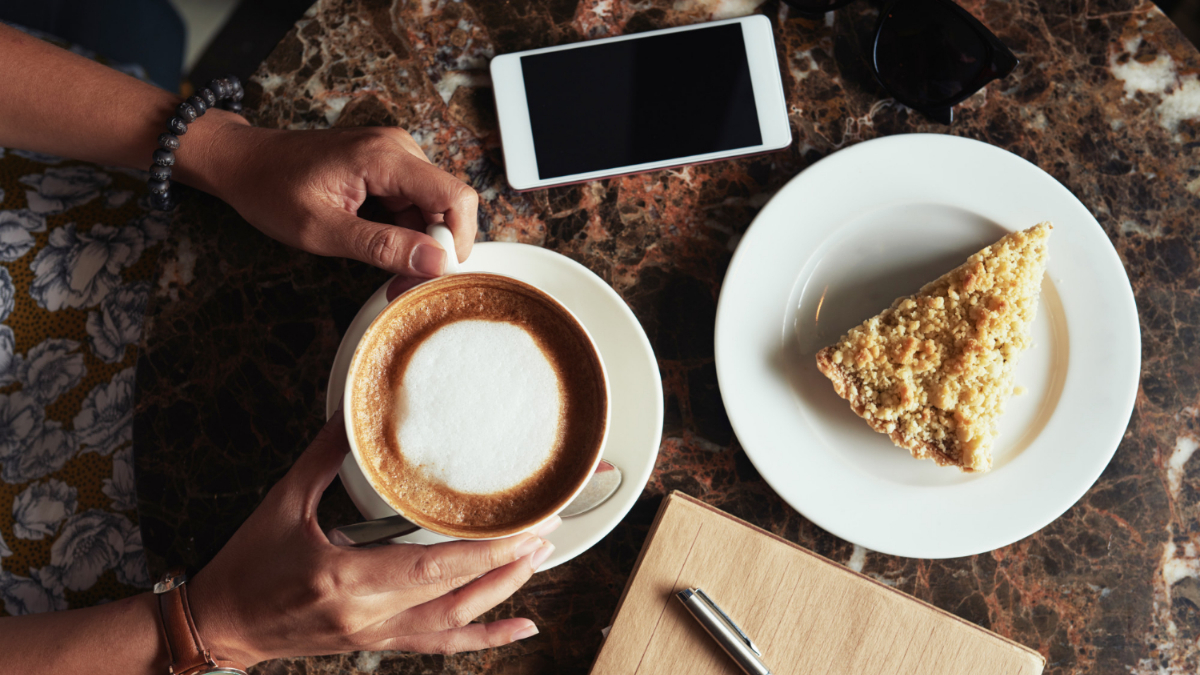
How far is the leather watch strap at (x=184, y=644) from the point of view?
4.49 ft

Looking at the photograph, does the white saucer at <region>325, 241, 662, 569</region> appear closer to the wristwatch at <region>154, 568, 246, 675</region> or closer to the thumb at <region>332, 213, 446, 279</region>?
the thumb at <region>332, 213, 446, 279</region>

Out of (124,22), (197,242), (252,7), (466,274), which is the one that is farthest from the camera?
(252,7)

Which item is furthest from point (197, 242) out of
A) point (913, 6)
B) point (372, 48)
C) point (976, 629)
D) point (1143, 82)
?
point (1143, 82)

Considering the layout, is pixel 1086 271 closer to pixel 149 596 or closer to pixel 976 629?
pixel 976 629

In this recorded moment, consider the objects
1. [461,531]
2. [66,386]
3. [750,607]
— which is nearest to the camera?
[461,531]

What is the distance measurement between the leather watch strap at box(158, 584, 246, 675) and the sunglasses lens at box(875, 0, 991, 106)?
1964 mm

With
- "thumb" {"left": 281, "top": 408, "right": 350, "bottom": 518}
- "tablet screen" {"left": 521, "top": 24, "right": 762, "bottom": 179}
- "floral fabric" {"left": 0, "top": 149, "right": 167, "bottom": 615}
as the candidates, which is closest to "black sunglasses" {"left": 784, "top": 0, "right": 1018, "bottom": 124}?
"tablet screen" {"left": 521, "top": 24, "right": 762, "bottom": 179}

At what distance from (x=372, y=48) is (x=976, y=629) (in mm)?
1919

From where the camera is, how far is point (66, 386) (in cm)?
156

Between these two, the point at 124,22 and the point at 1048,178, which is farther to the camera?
the point at 124,22

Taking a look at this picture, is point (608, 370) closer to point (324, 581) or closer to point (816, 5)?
point (324, 581)

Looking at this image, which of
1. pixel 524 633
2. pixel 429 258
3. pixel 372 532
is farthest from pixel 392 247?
pixel 524 633

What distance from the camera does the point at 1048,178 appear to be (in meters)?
1.51

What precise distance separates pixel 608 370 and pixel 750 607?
608mm
